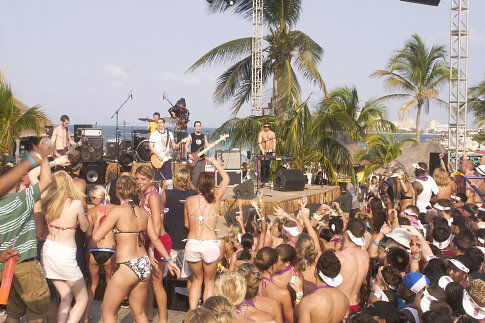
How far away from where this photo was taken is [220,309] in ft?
9.47

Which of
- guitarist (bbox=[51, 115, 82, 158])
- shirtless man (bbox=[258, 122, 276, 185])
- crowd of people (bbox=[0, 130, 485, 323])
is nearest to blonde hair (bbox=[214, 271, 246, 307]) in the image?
crowd of people (bbox=[0, 130, 485, 323])

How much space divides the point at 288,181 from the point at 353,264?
8603mm

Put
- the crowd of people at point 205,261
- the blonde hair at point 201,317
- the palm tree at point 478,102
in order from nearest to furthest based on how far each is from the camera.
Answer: the blonde hair at point 201,317
the crowd of people at point 205,261
the palm tree at point 478,102

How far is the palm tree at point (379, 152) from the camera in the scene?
1722cm

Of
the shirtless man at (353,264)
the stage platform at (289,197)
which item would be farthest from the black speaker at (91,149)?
the shirtless man at (353,264)

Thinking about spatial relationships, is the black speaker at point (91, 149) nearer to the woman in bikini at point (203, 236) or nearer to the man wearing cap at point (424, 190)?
the man wearing cap at point (424, 190)

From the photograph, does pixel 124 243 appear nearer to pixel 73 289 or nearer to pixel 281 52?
pixel 73 289

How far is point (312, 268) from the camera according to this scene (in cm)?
500

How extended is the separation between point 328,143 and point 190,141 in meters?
6.03

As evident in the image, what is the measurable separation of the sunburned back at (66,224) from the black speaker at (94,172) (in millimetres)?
9472

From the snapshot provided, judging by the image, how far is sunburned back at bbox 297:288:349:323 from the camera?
3.88 m

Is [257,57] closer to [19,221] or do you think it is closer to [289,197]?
[289,197]

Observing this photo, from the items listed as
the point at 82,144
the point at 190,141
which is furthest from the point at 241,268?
the point at 82,144

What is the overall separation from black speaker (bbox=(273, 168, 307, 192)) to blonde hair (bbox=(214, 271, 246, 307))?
9.90 meters
